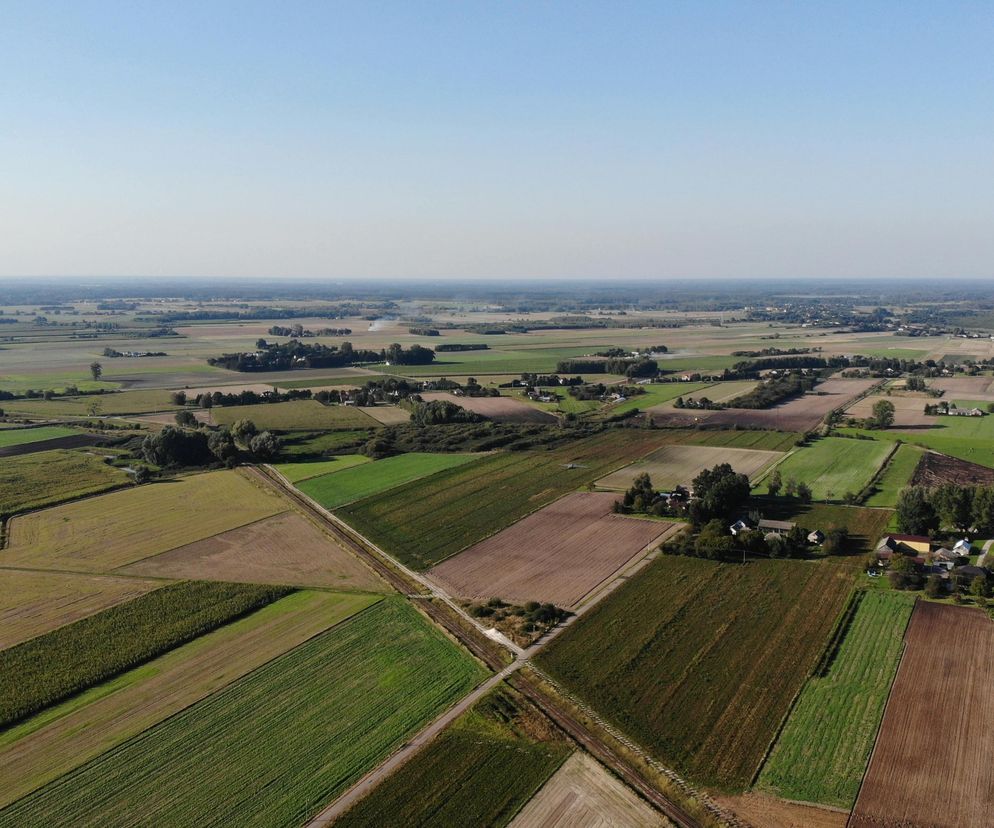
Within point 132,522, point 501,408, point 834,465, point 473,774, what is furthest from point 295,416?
point 473,774

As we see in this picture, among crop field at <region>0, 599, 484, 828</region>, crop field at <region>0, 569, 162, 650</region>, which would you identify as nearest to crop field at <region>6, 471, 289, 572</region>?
crop field at <region>0, 569, 162, 650</region>

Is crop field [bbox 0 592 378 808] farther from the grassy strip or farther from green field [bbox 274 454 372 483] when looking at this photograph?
green field [bbox 274 454 372 483]

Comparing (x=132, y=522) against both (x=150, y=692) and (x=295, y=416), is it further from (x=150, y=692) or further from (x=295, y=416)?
(x=295, y=416)

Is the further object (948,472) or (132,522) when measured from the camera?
(948,472)

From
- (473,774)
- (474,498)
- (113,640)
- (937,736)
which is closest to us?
(473,774)

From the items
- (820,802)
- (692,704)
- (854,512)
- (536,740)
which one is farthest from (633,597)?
(854,512)

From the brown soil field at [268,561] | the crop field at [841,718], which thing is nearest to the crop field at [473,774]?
the crop field at [841,718]

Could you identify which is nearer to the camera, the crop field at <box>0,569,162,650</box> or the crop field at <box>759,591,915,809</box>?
the crop field at <box>759,591,915,809</box>
